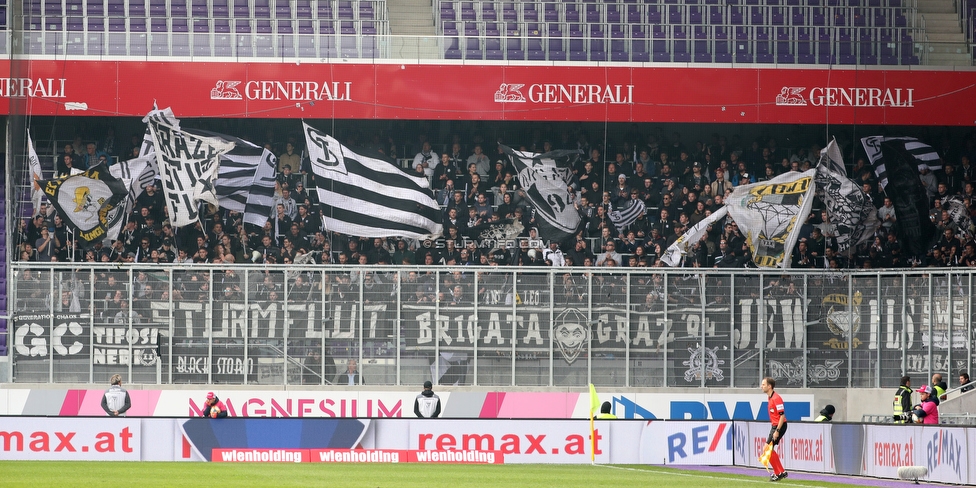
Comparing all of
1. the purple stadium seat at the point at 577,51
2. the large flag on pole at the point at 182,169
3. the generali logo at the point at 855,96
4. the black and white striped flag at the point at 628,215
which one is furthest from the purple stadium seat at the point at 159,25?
the generali logo at the point at 855,96

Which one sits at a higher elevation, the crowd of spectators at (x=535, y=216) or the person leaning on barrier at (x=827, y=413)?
the crowd of spectators at (x=535, y=216)

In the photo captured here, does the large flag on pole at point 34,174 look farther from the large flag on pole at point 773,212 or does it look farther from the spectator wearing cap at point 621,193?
the large flag on pole at point 773,212

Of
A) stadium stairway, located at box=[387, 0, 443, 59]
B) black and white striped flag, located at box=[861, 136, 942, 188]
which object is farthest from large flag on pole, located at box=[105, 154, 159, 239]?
black and white striped flag, located at box=[861, 136, 942, 188]

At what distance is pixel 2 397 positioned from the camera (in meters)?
22.5

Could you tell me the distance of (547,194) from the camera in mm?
25906

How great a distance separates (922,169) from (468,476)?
542 inches

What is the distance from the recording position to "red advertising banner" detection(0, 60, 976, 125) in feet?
88.3

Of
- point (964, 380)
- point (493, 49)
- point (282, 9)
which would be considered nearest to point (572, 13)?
point (493, 49)

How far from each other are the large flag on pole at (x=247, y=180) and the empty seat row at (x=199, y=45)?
2.44m

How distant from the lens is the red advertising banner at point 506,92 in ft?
88.3

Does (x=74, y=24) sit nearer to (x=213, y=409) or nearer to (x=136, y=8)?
(x=136, y=8)

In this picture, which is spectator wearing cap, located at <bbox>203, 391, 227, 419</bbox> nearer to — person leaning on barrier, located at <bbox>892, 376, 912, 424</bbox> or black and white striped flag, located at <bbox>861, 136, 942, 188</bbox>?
person leaning on barrier, located at <bbox>892, 376, 912, 424</bbox>

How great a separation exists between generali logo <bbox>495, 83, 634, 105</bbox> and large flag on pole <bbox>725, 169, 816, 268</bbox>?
3919mm

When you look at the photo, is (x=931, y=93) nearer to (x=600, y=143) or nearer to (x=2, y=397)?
(x=600, y=143)
